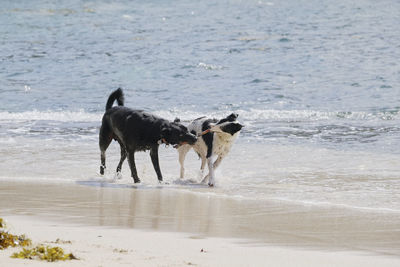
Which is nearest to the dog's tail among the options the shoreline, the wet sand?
the wet sand

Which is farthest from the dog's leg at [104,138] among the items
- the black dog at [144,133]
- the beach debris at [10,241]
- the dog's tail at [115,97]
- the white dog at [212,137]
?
the beach debris at [10,241]

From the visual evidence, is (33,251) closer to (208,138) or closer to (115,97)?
(208,138)

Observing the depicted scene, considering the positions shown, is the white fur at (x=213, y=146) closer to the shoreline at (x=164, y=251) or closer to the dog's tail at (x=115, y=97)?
the dog's tail at (x=115, y=97)

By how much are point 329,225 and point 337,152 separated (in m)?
4.99

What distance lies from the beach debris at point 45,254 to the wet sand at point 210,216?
126 cm

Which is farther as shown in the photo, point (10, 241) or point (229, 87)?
point (229, 87)

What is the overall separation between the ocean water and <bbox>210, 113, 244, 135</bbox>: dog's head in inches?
23.8

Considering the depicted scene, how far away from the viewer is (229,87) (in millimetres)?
19719

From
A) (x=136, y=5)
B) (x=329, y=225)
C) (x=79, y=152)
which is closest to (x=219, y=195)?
(x=329, y=225)

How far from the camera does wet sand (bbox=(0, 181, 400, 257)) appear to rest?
17.1 ft

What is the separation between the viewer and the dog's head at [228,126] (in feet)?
26.6

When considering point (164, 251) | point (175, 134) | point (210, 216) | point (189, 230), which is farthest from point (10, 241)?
point (175, 134)

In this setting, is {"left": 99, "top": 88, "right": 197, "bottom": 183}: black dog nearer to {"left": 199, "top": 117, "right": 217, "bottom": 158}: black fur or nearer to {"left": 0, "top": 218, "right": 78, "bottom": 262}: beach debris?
{"left": 199, "top": 117, "right": 217, "bottom": 158}: black fur

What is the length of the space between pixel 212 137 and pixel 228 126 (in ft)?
1.06
